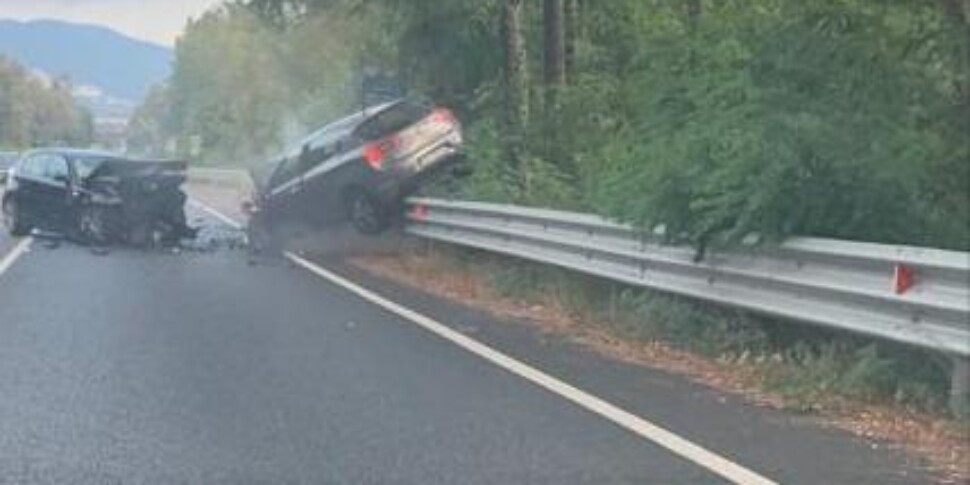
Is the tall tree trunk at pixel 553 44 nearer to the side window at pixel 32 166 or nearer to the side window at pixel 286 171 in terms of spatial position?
the side window at pixel 286 171

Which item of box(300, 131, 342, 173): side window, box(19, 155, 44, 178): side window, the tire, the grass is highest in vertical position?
box(300, 131, 342, 173): side window

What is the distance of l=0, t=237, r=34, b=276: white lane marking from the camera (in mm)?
18719

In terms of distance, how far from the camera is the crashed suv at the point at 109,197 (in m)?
22.4

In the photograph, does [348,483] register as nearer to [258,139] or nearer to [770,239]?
[770,239]

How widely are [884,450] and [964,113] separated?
337cm

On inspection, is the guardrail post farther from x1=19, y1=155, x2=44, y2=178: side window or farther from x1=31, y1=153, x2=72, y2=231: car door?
x1=19, y1=155, x2=44, y2=178: side window

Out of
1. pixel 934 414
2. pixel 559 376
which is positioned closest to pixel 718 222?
pixel 559 376

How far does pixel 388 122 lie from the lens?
21.2 meters

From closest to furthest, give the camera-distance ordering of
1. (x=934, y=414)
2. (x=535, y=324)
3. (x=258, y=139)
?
(x=934, y=414) < (x=535, y=324) < (x=258, y=139)

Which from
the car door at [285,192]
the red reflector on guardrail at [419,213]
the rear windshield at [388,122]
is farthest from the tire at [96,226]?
the red reflector on guardrail at [419,213]

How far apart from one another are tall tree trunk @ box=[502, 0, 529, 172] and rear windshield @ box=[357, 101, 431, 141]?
1226 mm

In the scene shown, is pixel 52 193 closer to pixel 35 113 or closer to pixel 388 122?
pixel 388 122

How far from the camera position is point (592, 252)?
1342 centimetres

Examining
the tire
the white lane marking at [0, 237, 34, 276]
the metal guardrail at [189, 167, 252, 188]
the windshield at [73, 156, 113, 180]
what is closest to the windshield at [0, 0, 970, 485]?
the white lane marking at [0, 237, 34, 276]
